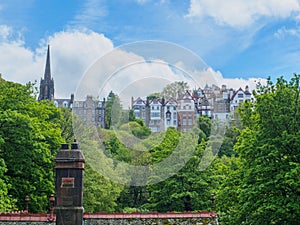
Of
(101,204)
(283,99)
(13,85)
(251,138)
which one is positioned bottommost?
(101,204)

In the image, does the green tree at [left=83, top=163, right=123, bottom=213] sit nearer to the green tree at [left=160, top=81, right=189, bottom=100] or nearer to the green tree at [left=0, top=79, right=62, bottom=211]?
the green tree at [left=0, top=79, right=62, bottom=211]

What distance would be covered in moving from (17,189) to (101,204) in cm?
887

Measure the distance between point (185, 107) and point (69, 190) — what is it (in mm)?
50633

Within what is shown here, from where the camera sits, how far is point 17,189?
22969 mm

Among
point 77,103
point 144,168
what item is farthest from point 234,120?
point 77,103

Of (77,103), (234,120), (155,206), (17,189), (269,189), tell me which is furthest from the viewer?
(234,120)

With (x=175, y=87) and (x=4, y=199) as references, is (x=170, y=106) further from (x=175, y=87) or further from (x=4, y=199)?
(x=4, y=199)

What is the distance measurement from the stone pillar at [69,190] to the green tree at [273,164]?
8.89 metres

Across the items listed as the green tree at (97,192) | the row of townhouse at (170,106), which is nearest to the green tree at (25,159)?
the row of townhouse at (170,106)

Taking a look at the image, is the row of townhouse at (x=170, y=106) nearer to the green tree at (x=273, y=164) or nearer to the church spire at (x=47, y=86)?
the church spire at (x=47, y=86)

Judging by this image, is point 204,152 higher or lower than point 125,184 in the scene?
higher

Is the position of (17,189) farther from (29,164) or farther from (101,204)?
(101,204)

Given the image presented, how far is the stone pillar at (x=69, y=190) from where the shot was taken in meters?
11.0

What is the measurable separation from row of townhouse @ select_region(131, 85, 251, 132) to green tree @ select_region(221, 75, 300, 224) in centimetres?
2985
